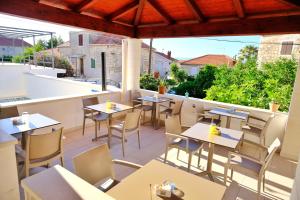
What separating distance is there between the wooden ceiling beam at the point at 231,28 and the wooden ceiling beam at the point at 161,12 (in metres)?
0.16

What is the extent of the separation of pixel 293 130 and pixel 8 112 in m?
4.93

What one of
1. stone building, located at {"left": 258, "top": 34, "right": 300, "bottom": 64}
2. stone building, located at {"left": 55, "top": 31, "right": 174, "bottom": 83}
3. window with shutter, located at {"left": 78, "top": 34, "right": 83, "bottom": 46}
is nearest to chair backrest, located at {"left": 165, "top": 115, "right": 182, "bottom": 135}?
stone building, located at {"left": 258, "top": 34, "right": 300, "bottom": 64}

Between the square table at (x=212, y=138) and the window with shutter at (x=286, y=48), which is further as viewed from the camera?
the window with shutter at (x=286, y=48)

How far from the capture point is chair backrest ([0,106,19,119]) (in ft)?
10.3

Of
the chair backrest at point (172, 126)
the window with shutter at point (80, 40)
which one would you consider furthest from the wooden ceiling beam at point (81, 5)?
the window with shutter at point (80, 40)

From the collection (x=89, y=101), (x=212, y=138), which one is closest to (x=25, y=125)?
(x=89, y=101)

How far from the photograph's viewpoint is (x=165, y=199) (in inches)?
53.6

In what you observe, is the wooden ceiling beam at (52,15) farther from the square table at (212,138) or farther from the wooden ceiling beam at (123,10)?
the square table at (212,138)

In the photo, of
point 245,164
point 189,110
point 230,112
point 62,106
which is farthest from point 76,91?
point 245,164

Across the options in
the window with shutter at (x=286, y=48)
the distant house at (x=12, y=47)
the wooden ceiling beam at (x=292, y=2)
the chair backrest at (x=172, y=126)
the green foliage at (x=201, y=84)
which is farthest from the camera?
the distant house at (x=12, y=47)

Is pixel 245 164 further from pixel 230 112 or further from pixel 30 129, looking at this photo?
pixel 30 129

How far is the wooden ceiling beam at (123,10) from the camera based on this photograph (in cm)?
405

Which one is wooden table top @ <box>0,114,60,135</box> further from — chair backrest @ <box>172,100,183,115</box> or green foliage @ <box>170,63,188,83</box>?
green foliage @ <box>170,63,188,83</box>

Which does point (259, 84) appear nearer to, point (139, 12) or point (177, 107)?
point (177, 107)
